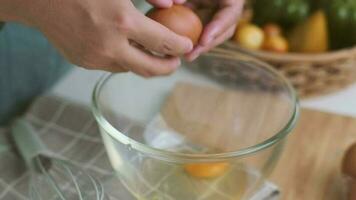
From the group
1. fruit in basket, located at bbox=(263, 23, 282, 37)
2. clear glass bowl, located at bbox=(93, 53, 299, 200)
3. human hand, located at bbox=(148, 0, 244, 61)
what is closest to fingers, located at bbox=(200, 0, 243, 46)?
human hand, located at bbox=(148, 0, 244, 61)

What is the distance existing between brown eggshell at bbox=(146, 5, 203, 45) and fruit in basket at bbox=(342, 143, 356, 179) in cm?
24

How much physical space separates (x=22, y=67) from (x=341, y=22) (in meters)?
0.48

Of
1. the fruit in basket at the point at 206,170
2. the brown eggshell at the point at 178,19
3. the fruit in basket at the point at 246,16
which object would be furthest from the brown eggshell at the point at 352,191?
the fruit in basket at the point at 246,16

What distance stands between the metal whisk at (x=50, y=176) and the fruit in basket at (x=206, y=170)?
0.34 feet

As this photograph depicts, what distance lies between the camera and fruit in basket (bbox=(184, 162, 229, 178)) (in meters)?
0.74

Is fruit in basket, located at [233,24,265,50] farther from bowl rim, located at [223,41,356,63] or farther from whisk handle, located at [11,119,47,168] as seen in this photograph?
whisk handle, located at [11,119,47,168]

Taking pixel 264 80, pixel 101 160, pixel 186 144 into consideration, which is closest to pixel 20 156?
pixel 101 160

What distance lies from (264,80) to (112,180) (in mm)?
242

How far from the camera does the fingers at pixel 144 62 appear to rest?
0.61 m

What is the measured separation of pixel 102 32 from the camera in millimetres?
584

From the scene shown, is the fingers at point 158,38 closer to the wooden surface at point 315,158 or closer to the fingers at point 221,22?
the fingers at point 221,22

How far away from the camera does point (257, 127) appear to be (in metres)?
0.83

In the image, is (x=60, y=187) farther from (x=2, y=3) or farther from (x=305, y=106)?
(x=305, y=106)

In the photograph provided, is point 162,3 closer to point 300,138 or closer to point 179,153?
point 179,153
